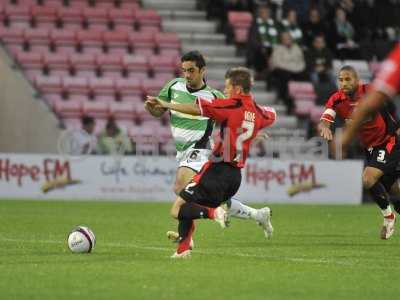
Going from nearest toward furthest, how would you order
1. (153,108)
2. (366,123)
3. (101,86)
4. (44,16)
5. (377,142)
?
(153,108), (366,123), (377,142), (101,86), (44,16)

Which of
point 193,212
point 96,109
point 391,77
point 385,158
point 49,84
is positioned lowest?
point 96,109

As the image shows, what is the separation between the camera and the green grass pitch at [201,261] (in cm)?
793

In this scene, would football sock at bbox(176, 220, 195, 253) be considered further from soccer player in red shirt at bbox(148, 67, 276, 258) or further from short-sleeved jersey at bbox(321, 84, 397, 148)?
short-sleeved jersey at bbox(321, 84, 397, 148)

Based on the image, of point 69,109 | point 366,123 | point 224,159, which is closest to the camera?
point 224,159

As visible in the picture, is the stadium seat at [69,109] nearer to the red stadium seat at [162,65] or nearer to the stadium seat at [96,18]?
the red stadium seat at [162,65]

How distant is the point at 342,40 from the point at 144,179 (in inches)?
293

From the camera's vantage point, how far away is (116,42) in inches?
1038

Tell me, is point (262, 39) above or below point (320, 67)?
above

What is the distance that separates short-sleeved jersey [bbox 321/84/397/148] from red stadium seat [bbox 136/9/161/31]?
14370 mm

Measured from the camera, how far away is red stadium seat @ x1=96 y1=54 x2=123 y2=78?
25.7m

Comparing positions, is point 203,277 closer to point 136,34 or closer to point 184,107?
point 184,107

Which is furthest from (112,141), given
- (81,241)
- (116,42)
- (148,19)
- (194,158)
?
(81,241)

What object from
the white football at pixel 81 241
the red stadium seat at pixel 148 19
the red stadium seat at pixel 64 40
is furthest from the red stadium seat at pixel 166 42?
the white football at pixel 81 241

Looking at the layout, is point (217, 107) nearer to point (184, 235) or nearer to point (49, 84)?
point (184, 235)
